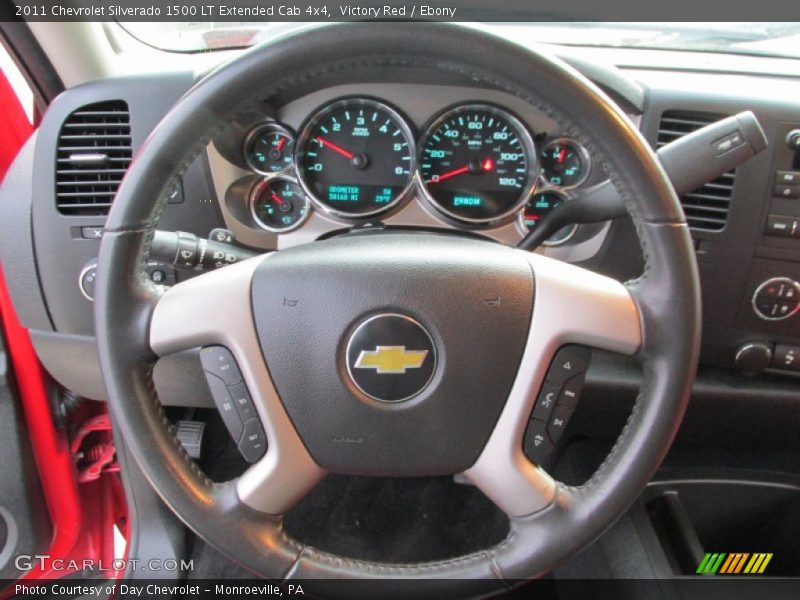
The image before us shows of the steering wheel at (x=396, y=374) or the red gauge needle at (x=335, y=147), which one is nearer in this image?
the steering wheel at (x=396, y=374)

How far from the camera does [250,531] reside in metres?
0.82

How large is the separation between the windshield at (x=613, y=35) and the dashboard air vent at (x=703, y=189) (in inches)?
12.6

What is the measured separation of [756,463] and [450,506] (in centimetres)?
71

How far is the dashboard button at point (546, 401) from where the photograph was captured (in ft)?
2.77

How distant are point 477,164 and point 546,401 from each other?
0.59 meters

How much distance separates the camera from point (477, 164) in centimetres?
128

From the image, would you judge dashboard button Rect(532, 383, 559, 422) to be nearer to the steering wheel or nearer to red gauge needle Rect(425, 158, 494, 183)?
the steering wheel

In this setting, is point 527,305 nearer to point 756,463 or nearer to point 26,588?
point 756,463

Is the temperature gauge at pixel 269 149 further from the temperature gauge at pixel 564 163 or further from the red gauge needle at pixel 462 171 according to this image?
the temperature gauge at pixel 564 163

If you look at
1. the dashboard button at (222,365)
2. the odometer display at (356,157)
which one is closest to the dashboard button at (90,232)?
the odometer display at (356,157)

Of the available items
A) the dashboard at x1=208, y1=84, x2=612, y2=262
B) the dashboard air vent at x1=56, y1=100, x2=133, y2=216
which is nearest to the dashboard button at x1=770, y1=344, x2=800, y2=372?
the dashboard at x1=208, y1=84, x2=612, y2=262

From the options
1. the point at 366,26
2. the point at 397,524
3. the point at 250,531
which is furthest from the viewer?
the point at 397,524

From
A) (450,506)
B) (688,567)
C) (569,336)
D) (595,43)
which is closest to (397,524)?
(450,506)

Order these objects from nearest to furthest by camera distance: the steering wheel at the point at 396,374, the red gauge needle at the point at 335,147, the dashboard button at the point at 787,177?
the steering wheel at the point at 396,374, the dashboard button at the point at 787,177, the red gauge needle at the point at 335,147
